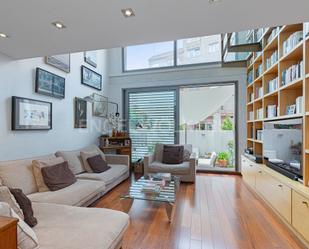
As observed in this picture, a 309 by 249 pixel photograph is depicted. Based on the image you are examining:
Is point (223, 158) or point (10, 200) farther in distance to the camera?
point (223, 158)

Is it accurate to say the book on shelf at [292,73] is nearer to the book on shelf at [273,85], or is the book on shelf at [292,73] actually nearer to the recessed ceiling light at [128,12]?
the book on shelf at [273,85]

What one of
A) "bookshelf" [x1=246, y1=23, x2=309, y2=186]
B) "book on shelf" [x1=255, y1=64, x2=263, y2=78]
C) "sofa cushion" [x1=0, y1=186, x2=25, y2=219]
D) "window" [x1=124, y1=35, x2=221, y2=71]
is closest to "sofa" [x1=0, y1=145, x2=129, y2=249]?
"sofa cushion" [x1=0, y1=186, x2=25, y2=219]

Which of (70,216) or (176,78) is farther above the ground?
(176,78)

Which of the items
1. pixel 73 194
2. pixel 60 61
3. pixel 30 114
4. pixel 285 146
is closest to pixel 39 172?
pixel 73 194

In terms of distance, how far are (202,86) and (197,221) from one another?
3611mm

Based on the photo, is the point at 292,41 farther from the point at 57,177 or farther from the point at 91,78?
the point at 91,78

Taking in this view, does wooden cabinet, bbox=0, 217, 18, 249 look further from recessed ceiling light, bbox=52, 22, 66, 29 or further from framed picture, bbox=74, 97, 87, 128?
framed picture, bbox=74, 97, 87, 128

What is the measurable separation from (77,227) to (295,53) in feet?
10.6

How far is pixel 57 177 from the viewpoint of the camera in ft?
8.95

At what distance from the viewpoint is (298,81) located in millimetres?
2434

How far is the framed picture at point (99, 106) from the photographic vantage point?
197 inches

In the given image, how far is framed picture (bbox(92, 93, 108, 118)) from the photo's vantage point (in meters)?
5.00

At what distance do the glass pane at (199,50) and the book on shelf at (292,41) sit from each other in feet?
7.52

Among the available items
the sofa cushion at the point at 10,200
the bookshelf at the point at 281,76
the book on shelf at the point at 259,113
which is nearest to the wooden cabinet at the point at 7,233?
the sofa cushion at the point at 10,200
